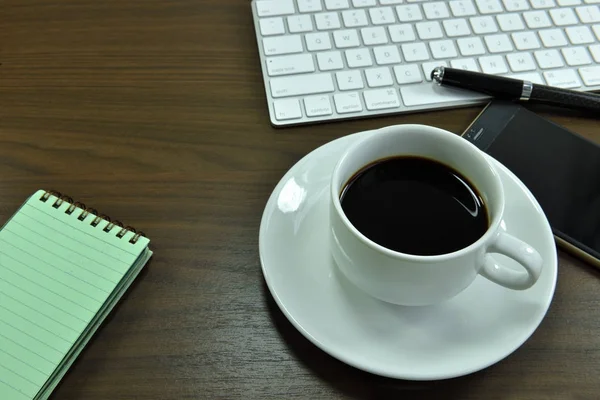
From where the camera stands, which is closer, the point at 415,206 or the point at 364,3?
the point at 415,206

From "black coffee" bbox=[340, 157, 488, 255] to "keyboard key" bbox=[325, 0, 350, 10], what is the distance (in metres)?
0.29

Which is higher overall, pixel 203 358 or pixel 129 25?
pixel 129 25

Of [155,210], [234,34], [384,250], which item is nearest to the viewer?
[384,250]

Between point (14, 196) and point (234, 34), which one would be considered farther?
point (234, 34)

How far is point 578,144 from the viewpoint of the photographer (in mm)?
546

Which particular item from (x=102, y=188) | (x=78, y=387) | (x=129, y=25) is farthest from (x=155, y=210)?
(x=129, y=25)

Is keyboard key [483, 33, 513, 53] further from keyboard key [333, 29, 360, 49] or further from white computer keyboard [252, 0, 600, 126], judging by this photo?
keyboard key [333, 29, 360, 49]

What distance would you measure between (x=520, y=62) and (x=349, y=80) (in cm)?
20

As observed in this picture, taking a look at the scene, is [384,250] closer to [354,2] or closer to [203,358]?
[203,358]

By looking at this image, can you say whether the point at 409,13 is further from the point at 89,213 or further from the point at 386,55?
the point at 89,213

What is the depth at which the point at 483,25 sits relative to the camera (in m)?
0.65

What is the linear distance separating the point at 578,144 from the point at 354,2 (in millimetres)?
306

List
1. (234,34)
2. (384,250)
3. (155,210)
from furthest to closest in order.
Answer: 1. (234,34)
2. (155,210)
3. (384,250)

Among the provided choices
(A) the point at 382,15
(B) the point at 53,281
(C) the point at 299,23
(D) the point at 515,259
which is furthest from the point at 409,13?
(B) the point at 53,281
